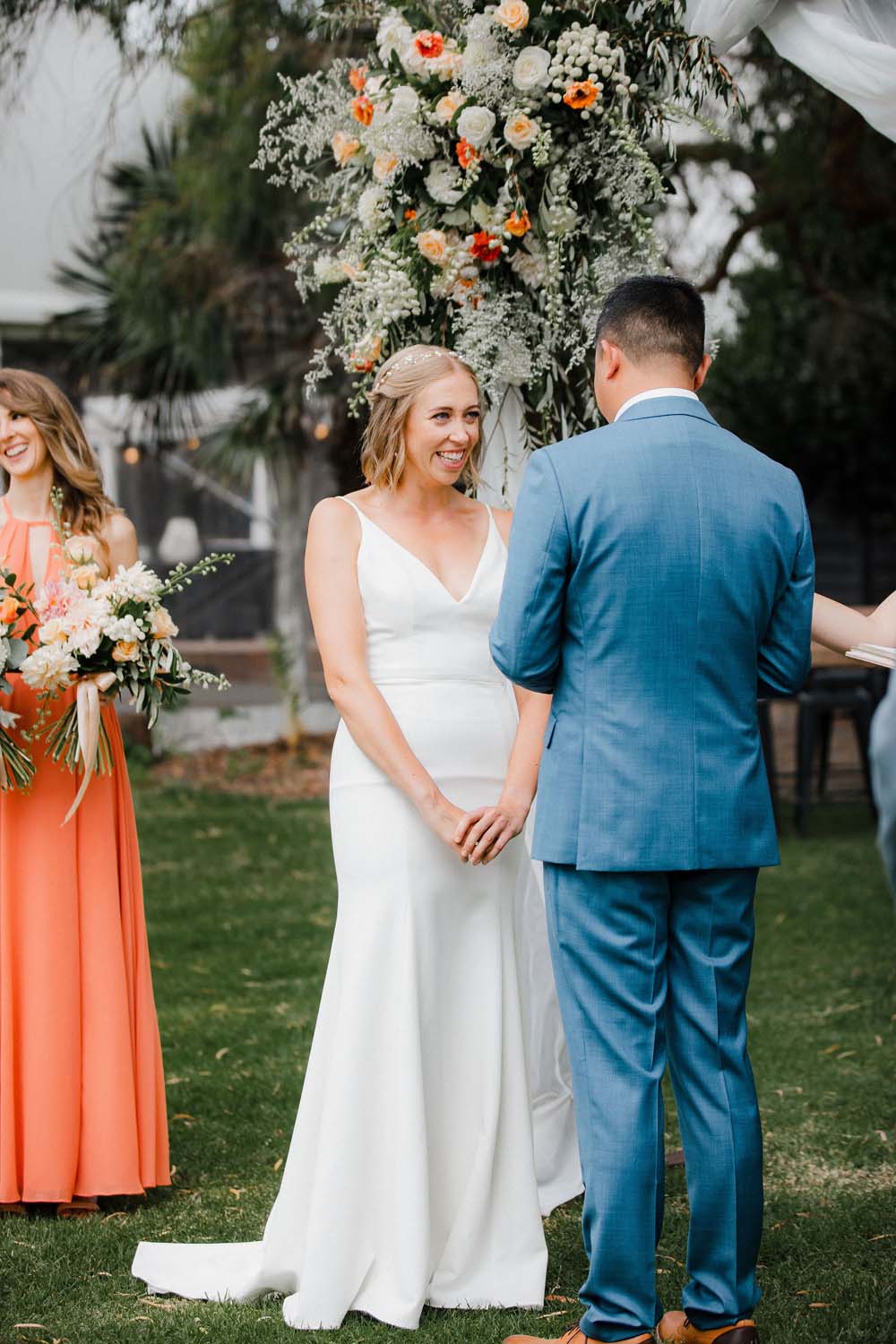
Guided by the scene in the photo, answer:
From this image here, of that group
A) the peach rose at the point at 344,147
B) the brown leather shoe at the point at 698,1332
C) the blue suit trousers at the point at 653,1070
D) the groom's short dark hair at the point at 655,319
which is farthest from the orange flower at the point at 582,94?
the brown leather shoe at the point at 698,1332

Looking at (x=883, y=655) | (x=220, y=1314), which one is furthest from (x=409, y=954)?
(x=883, y=655)

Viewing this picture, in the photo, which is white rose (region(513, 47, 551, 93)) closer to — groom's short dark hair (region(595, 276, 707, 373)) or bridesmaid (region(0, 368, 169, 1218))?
groom's short dark hair (region(595, 276, 707, 373))

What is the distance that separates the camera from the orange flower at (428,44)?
394cm

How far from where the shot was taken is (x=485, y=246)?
3994 mm

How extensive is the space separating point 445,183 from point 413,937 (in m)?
2.02

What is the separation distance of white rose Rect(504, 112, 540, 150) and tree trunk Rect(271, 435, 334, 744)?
28.0ft

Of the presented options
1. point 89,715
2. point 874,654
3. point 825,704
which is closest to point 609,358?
point 874,654

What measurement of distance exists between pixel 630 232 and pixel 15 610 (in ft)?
6.41

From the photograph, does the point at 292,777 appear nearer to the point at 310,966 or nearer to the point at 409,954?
the point at 310,966

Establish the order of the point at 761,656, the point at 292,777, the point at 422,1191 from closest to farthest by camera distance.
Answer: the point at 761,656 < the point at 422,1191 < the point at 292,777

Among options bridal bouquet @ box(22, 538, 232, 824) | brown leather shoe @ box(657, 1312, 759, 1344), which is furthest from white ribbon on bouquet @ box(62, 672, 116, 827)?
brown leather shoe @ box(657, 1312, 759, 1344)

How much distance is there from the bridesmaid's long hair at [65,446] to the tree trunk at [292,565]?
801 centimetres

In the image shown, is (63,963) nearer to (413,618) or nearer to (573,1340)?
(413,618)

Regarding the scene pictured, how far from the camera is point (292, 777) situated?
12047mm
